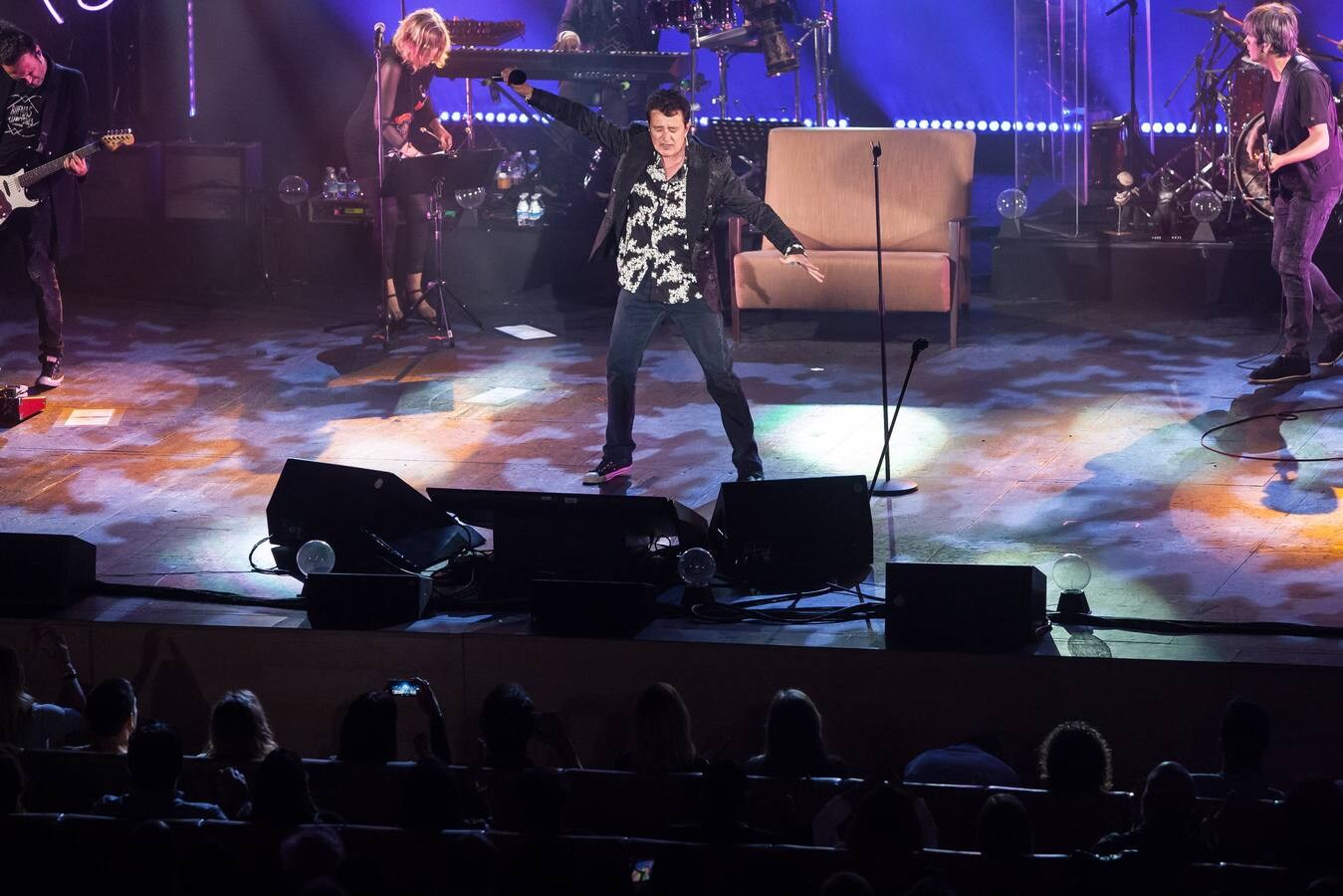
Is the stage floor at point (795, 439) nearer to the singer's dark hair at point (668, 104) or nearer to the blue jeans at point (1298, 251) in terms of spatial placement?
the blue jeans at point (1298, 251)

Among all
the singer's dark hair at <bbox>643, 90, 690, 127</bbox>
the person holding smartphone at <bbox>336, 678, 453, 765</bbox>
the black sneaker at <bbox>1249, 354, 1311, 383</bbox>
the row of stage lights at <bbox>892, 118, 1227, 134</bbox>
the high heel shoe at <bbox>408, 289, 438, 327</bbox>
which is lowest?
the person holding smartphone at <bbox>336, 678, 453, 765</bbox>

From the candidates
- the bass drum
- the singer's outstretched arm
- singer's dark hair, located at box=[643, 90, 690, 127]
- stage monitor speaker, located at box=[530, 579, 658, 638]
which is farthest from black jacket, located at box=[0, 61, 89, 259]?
the bass drum

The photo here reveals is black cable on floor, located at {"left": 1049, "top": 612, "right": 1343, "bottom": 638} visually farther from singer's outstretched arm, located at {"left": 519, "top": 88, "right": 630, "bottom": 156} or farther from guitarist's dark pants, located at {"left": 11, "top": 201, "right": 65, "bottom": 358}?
guitarist's dark pants, located at {"left": 11, "top": 201, "right": 65, "bottom": 358}

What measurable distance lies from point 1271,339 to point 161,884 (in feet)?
25.2

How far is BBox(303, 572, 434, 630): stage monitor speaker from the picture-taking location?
5.59m

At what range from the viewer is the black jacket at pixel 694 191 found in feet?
23.1

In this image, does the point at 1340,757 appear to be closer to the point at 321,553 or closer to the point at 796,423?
the point at 321,553

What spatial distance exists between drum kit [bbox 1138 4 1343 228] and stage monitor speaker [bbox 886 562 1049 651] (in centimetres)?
650

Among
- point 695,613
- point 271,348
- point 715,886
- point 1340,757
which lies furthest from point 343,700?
point 271,348

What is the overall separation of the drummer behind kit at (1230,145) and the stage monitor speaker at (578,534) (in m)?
6.30

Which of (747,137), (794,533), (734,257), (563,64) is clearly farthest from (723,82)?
(794,533)

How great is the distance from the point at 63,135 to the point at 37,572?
3859 millimetres

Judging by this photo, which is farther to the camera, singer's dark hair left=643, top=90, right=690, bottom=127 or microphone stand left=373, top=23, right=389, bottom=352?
microphone stand left=373, top=23, right=389, bottom=352

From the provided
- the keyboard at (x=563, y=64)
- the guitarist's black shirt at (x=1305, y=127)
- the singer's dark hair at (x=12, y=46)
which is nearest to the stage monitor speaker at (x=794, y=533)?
the guitarist's black shirt at (x=1305, y=127)
